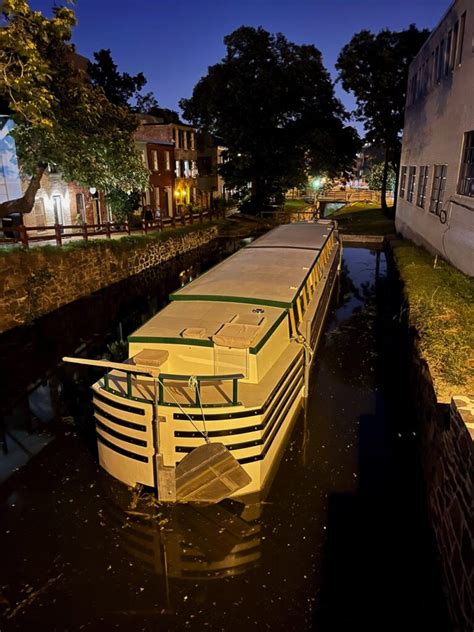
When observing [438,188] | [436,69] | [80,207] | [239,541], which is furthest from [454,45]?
[80,207]

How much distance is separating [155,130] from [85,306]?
91.1ft

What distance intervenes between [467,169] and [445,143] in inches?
150

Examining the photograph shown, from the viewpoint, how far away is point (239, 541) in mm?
7691

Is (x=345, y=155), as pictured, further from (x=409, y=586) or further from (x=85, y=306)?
(x=409, y=586)

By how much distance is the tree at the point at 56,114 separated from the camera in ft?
51.8

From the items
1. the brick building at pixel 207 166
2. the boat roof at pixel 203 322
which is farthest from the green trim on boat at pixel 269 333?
the brick building at pixel 207 166

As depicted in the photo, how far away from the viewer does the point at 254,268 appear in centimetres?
1438

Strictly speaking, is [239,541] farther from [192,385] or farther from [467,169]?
[467,169]

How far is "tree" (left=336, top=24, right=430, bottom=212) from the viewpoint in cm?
4094

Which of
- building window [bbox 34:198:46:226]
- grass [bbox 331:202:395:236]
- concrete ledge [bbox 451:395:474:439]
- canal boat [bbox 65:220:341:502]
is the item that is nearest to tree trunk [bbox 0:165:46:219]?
building window [bbox 34:198:46:226]

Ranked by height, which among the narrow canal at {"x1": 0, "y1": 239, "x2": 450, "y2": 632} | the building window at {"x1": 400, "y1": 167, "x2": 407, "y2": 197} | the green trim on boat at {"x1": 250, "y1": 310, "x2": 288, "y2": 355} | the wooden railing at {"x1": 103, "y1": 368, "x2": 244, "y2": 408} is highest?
the building window at {"x1": 400, "y1": 167, "x2": 407, "y2": 197}

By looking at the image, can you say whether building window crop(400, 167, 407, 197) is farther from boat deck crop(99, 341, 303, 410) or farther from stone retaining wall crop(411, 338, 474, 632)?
boat deck crop(99, 341, 303, 410)

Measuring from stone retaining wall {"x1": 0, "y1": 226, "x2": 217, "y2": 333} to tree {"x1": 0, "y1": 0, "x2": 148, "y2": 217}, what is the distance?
3.72 meters

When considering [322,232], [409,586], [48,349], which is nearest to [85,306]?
[48,349]
